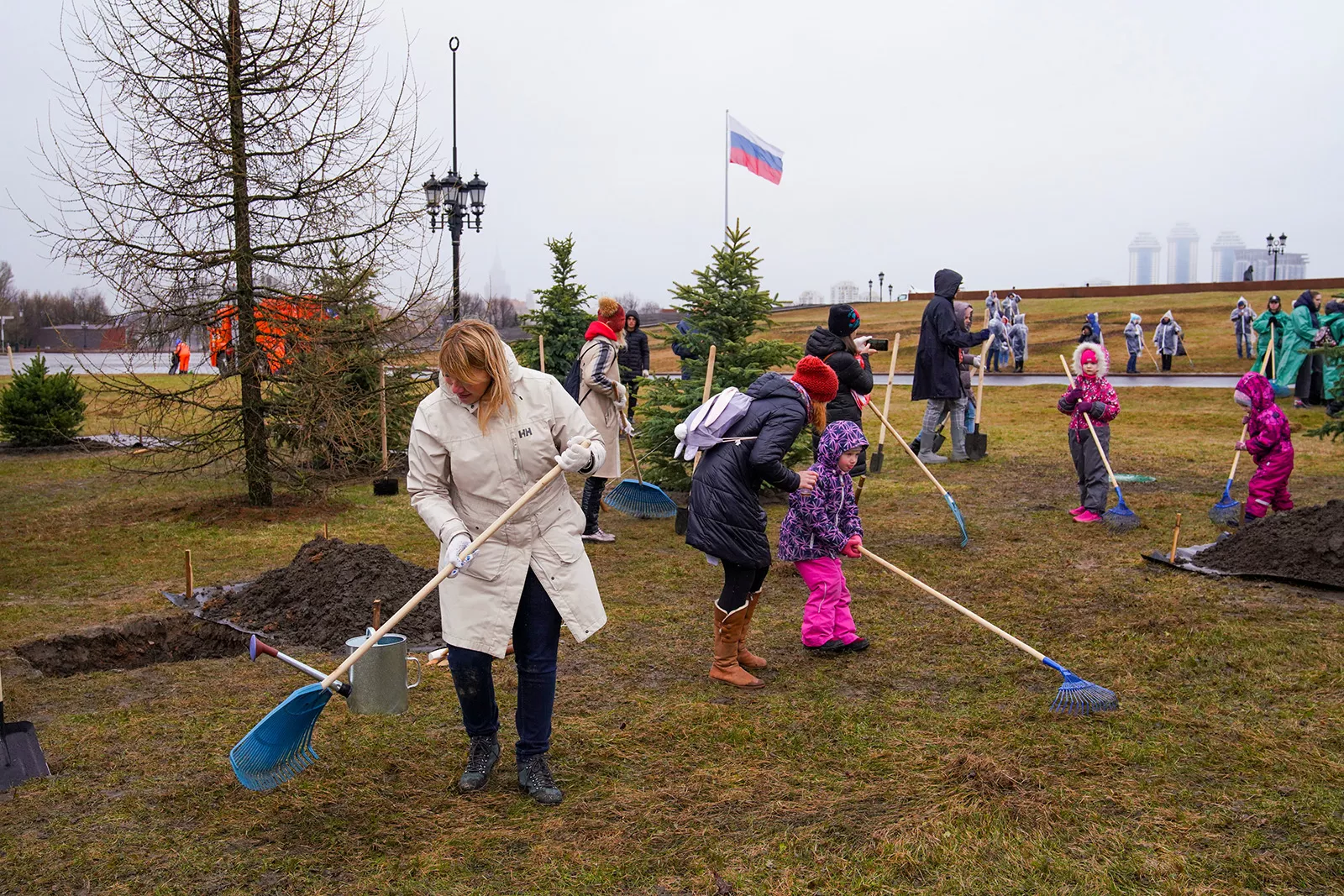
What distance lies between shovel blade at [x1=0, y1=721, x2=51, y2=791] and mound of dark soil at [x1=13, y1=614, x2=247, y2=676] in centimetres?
184

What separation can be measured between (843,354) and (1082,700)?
4470mm

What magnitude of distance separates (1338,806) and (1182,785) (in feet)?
1.78

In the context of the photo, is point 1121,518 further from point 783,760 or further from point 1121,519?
point 783,760

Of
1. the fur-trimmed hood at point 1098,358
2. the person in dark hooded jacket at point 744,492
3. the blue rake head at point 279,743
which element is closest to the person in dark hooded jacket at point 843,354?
the person in dark hooded jacket at point 744,492

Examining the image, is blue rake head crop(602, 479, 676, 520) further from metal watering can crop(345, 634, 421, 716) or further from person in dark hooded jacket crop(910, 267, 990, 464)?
metal watering can crop(345, 634, 421, 716)

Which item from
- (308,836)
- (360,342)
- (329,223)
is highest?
(329,223)

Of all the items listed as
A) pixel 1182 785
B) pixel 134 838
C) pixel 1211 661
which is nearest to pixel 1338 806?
pixel 1182 785

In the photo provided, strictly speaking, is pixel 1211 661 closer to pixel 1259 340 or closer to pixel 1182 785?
pixel 1182 785

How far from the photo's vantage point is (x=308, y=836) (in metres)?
4.00

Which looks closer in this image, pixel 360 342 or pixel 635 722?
pixel 635 722

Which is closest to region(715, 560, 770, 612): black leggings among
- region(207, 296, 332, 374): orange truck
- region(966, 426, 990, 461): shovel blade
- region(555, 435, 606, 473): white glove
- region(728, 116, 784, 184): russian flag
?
region(555, 435, 606, 473): white glove

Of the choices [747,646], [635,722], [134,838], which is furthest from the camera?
[747,646]

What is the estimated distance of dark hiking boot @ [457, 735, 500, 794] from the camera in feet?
14.4

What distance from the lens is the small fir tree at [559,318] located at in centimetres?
1706
